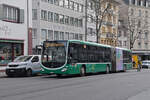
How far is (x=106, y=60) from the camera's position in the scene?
106 ft

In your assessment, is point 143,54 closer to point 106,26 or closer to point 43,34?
point 106,26

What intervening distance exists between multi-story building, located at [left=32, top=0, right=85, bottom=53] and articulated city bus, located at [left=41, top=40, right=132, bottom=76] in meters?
21.3

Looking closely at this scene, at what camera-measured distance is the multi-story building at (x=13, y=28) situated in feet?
110

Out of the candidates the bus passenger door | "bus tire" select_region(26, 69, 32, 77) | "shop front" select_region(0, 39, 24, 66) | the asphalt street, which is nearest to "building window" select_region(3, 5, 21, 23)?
"shop front" select_region(0, 39, 24, 66)

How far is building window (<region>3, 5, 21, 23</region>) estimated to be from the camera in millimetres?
33875

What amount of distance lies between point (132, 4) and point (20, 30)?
199ft

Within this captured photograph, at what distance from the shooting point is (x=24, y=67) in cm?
2614

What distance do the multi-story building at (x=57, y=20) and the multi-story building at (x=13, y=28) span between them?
45.2 ft

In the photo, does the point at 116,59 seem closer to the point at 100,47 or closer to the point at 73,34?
the point at 100,47

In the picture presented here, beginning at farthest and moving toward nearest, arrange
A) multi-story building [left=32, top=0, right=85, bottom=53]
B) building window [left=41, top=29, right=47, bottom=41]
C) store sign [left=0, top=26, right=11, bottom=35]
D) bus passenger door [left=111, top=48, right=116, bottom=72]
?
building window [left=41, top=29, right=47, bottom=41], multi-story building [left=32, top=0, right=85, bottom=53], bus passenger door [left=111, top=48, right=116, bottom=72], store sign [left=0, top=26, right=11, bottom=35]

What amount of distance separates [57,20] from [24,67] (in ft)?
99.8

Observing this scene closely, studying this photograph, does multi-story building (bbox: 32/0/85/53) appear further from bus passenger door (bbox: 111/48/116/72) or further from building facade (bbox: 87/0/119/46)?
bus passenger door (bbox: 111/48/116/72)

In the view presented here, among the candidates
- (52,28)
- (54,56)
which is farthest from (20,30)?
(52,28)

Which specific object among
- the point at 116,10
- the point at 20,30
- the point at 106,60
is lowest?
the point at 106,60
